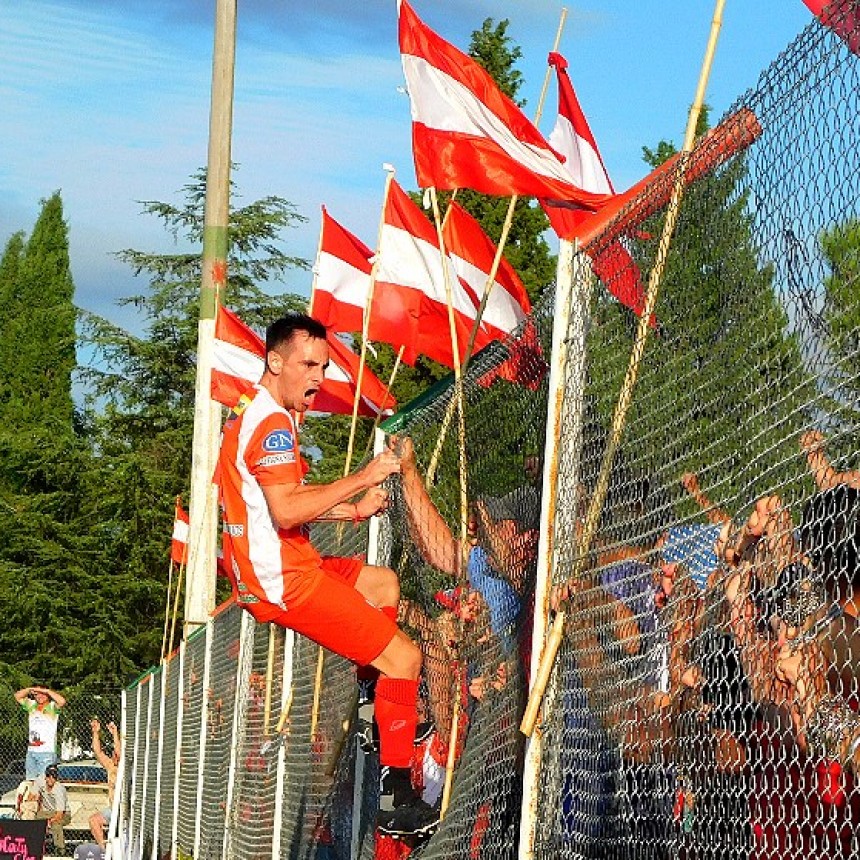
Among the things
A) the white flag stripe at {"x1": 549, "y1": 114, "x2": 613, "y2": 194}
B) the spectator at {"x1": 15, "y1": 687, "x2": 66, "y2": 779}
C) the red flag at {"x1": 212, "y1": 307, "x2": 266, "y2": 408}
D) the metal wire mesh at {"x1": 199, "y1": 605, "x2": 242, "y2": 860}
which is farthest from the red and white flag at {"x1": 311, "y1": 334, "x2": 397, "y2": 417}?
the spectator at {"x1": 15, "y1": 687, "x2": 66, "y2": 779}

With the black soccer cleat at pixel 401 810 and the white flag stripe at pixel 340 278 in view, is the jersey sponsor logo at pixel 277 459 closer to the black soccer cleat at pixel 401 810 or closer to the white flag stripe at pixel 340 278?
the black soccer cleat at pixel 401 810

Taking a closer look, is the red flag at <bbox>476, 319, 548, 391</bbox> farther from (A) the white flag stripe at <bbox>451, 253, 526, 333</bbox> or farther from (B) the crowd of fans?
(A) the white flag stripe at <bbox>451, 253, 526, 333</bbox>

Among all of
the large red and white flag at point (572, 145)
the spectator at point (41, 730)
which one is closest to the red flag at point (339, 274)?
the large red and white flag at point (572, 145)

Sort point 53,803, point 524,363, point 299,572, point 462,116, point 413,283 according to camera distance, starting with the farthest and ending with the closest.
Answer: point 53,803 → point 413,283 → point 462,116 → point 299,572 → point 524,363

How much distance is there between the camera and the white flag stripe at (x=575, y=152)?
8.79 m

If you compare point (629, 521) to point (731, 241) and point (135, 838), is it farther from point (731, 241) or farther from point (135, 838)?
point (135, 838)

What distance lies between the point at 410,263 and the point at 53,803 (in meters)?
16.5

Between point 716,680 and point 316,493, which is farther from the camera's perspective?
point 316,493

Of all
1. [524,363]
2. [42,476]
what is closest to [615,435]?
[524,363]

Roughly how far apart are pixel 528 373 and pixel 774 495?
2.14 metres

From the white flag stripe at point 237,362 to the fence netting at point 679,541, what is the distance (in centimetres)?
890

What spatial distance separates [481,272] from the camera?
9812 millimetres

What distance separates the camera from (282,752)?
10047mm

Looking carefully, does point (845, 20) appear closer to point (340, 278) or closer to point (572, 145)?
point (572, 145)
